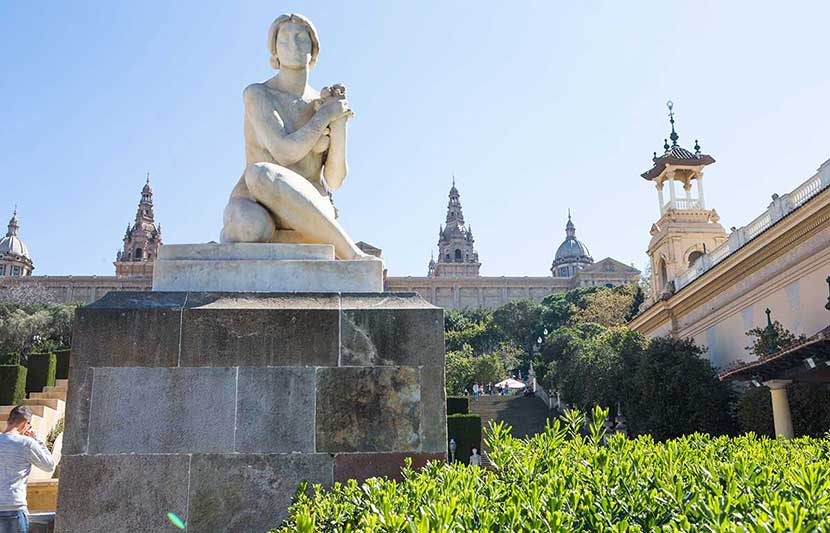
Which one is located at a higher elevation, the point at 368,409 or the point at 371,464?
the point at 368,409

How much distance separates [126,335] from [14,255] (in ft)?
472

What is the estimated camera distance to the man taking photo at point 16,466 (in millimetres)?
5102

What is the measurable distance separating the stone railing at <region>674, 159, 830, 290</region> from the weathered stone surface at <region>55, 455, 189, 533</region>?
20.7 metres

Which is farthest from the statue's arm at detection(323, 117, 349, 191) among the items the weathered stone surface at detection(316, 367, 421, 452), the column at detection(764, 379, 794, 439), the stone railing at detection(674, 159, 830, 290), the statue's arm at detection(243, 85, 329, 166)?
the stone railing at detection(674, 159, 830, 290)

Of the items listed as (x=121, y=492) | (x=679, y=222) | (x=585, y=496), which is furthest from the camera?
(x=679, y=222)

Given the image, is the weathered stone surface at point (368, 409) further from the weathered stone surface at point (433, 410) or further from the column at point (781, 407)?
the column at point (781, 407)

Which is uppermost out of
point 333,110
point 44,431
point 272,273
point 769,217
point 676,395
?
point 769,217

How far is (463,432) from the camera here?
99.8ft

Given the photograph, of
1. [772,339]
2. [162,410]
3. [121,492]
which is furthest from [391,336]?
[772,339]

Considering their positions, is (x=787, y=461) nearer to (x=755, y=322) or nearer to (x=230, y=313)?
(x=230, y=313)

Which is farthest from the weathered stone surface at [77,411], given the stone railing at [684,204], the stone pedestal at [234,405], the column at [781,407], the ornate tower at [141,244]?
the ornate tower at [141,244]

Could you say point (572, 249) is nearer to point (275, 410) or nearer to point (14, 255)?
point (14, 255)

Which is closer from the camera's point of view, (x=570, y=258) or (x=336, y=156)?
(x=336, y=156)

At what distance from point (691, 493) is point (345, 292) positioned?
2832mm
